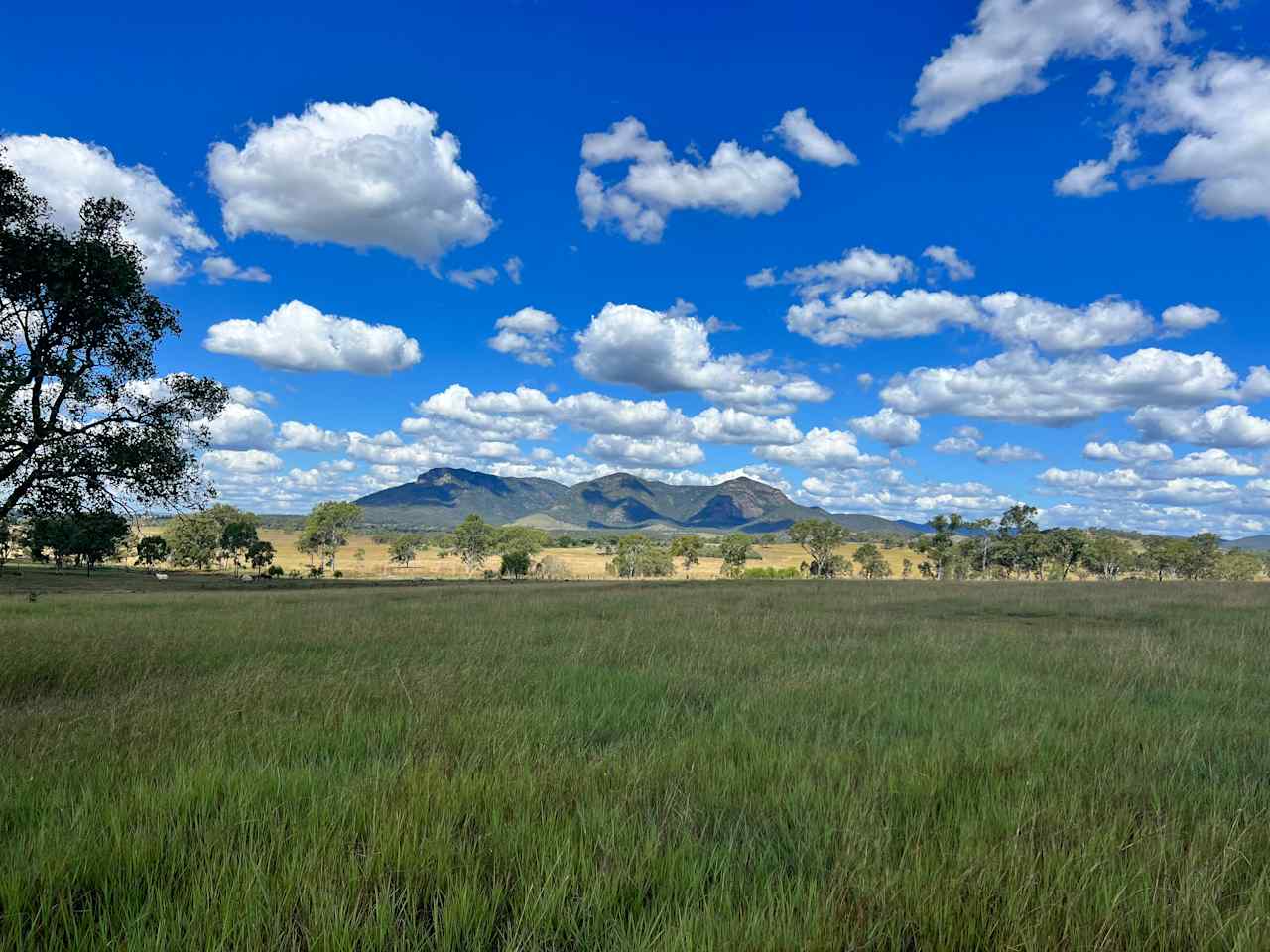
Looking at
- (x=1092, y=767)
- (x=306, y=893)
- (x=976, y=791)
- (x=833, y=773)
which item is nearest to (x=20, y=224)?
(x=306, y=893)

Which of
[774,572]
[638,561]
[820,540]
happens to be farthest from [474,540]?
[820,540]

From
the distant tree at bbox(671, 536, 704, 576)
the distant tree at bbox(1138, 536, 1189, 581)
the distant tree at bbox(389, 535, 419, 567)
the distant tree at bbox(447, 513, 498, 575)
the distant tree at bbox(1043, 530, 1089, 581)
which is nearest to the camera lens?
the distant tree at bbox(1043, 530, 1089, 581)

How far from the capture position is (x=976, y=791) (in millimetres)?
4730

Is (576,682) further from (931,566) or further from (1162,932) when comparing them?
(931,566)

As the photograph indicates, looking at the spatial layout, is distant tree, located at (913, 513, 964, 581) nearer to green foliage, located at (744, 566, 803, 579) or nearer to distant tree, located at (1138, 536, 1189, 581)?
green foliage, located at (744, 566, 803, 579)

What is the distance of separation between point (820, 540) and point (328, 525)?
11799 centimetres

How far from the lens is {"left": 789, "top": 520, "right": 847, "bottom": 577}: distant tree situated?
154m

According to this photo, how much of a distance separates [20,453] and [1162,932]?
14.9m

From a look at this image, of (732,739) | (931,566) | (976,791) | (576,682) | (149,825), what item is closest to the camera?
(149,825)

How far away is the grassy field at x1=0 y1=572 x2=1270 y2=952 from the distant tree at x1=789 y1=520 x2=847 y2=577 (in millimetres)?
149707

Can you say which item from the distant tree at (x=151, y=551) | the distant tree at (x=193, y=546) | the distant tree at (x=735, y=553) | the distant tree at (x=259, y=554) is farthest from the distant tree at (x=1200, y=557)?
the distant tree at (x=151, y=551)

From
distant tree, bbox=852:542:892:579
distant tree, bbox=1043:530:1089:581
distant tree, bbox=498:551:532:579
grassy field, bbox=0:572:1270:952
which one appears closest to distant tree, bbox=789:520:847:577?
distant tree, bbox=852:542:892:579

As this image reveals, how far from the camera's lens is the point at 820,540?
156375 mm

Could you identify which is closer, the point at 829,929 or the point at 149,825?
→ the point at 829,929
